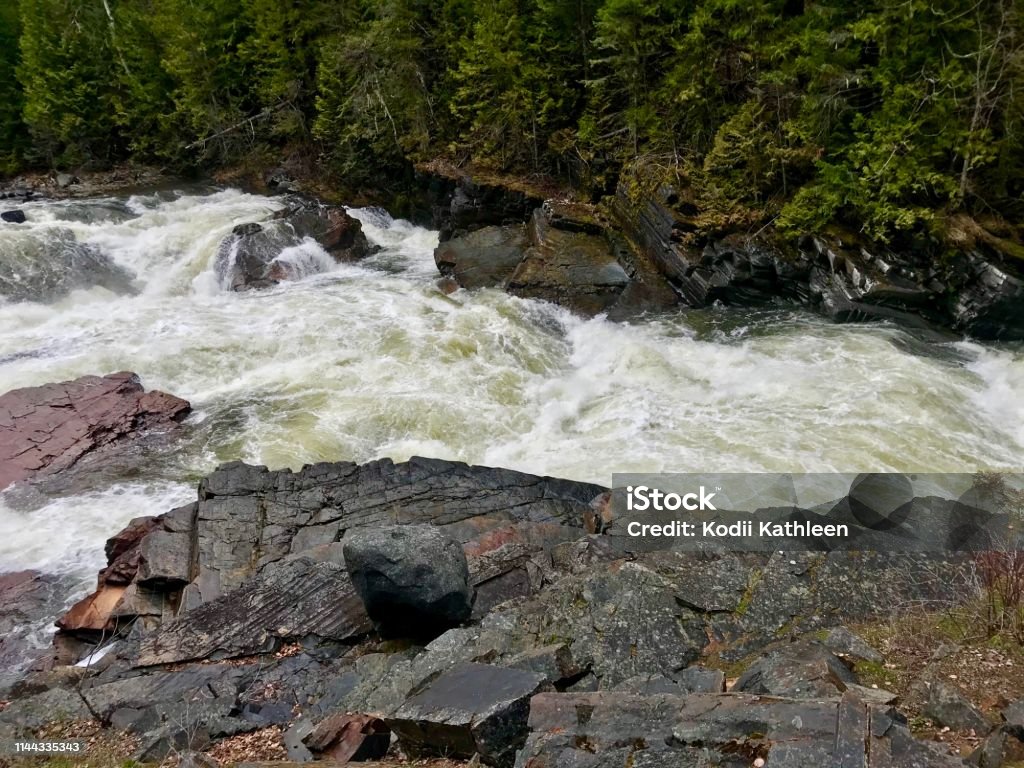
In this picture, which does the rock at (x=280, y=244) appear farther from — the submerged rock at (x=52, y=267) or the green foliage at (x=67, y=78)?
the green foliage at (x=67, y=78)

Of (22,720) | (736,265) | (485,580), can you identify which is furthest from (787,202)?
(22,720)

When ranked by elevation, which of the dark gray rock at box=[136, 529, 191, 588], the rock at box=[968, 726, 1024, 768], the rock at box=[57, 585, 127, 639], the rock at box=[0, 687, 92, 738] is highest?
the rock at box=[968, 726, 1024, 768]

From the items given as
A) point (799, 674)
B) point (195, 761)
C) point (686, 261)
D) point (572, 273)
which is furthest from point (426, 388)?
point (799, 674)

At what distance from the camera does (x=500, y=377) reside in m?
13.7

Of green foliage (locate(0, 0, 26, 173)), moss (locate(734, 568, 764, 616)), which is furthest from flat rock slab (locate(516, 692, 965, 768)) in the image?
green foliage (locate(0, 0, 26, 173))

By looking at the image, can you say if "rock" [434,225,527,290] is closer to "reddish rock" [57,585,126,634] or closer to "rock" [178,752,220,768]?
"reddish rock" [57,585,126,634]

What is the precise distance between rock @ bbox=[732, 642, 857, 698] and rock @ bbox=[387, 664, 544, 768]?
4.57ft

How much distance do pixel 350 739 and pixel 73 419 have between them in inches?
403

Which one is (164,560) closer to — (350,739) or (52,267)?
(350,739)

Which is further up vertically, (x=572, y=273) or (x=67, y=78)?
(x=67, y=78)

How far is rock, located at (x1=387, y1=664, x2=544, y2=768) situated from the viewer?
4.14 meters

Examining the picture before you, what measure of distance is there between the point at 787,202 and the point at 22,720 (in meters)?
16.7

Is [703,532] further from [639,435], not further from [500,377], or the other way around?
[500,377]

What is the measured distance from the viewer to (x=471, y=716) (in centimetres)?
425
